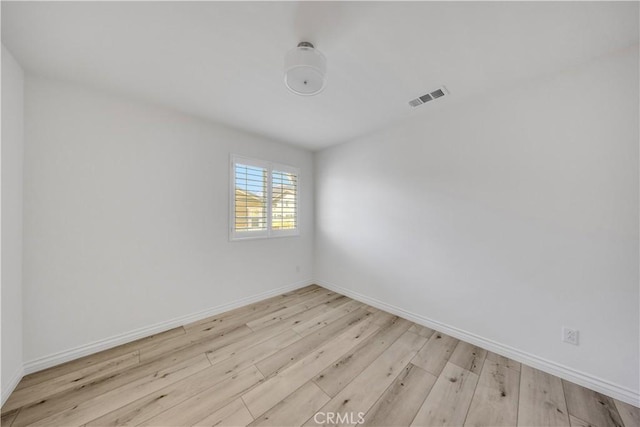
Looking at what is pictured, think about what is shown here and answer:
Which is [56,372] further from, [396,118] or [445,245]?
[396,118]

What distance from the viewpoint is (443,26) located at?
1389mm

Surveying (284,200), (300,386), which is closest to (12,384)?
(300,386)

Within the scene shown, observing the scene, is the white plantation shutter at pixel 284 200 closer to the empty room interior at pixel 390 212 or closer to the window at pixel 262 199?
the window at pixel 262 199

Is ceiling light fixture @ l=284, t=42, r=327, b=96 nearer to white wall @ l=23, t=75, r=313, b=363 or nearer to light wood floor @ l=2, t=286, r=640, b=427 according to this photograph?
white wall @ l=23, t=75, r=313, b=363

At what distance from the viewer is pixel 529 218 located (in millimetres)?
1899

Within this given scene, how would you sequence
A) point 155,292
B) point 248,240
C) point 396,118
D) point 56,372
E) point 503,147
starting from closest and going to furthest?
point 56,372 → point 503,147 → point 155,292 → point 396,118 → point 248,240

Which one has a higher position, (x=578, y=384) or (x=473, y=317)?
(x=473, y=317)

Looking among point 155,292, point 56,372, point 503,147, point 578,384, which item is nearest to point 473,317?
point 578,384

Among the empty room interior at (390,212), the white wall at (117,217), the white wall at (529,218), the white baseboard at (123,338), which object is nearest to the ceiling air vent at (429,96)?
the empty room interior at (390,212)

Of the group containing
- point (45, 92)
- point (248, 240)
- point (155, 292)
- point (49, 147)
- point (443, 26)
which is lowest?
point (155, 292)

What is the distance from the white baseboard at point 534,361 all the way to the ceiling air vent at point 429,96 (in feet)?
7.84

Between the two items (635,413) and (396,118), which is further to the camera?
(396,118)

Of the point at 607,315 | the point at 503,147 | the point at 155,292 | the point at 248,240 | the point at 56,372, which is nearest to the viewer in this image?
the point at 607,315

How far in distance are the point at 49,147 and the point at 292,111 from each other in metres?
2.15
